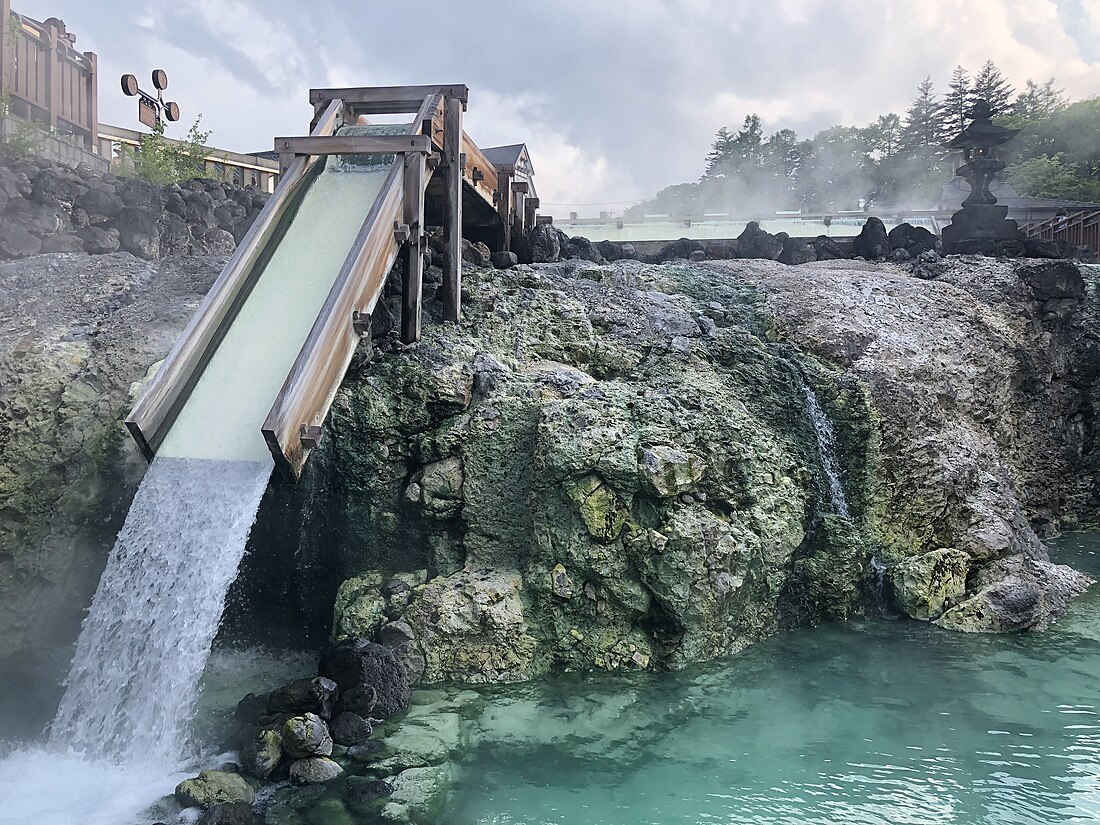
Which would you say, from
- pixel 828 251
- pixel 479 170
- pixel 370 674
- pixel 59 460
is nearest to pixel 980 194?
pixel 828 251

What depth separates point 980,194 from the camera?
13.5 m

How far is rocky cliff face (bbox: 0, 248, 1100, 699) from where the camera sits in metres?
6.52

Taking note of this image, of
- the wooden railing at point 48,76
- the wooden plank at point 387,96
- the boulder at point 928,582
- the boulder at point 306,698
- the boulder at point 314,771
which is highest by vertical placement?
the wooden railing at point 48,76

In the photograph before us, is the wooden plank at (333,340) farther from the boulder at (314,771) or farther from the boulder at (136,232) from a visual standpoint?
the boulder at (136,232)

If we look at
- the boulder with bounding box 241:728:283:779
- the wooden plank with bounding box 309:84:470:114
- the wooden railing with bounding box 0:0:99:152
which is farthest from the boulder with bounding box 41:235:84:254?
the boulder with bounding box 241:728:283:779

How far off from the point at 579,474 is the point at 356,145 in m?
3.86

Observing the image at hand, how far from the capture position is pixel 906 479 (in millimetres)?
8117

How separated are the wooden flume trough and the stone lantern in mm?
8291

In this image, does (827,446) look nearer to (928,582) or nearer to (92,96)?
(928,582)

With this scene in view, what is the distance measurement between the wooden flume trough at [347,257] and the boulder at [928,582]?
5.01 metres

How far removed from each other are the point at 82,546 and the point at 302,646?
2.11 meters

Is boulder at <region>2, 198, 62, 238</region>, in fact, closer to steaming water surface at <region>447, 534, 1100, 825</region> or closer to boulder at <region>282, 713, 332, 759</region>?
boulder at <region>282, 713, 332, 759</region>

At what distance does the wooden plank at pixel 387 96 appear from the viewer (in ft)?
27.9

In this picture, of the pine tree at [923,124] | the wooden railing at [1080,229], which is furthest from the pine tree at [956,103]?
the wooden railing at [1080,229]
